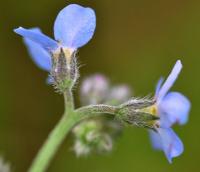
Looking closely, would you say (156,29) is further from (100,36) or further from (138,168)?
(138,168)

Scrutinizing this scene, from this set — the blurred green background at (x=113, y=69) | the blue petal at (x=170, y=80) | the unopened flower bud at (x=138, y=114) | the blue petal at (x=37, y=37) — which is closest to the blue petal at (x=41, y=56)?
the blue petal at (x=37, y=37)

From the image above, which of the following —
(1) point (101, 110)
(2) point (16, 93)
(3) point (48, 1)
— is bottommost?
(2) point (16, 93)

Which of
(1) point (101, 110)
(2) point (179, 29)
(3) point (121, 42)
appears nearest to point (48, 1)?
(3) point (121, 42)

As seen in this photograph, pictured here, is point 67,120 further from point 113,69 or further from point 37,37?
point 113,69

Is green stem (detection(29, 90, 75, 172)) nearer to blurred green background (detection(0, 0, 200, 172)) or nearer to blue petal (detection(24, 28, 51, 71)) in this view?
blue petal (detection(24, 28, 51, 71))

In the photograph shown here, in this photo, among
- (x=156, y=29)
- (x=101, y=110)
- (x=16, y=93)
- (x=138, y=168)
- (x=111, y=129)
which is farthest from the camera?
(x=156, y=29)

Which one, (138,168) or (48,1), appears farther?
(48,1)

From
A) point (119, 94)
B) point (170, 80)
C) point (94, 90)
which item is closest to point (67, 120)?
point (170, 80)
